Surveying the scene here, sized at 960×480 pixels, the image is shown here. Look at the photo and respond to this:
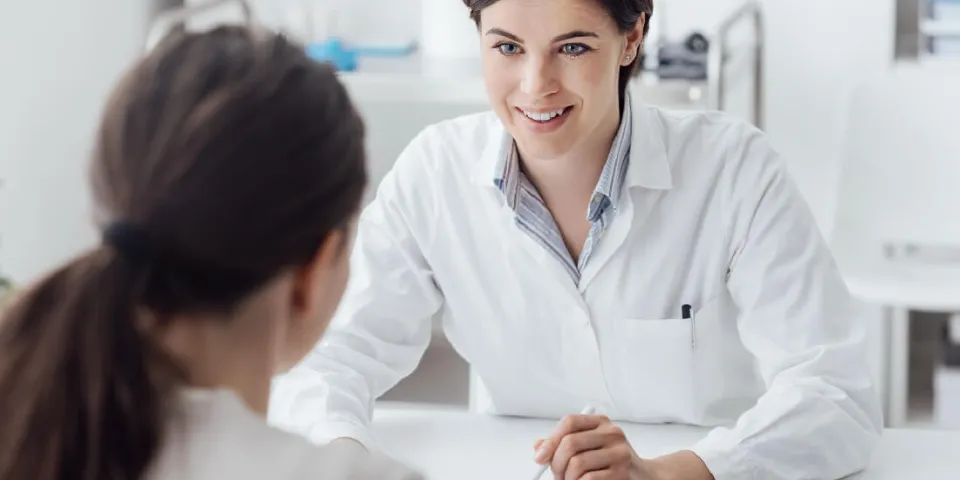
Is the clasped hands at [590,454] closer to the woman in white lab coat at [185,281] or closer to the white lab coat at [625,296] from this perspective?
the white lab coat at [625,296]

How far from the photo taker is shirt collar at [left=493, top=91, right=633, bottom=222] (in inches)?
60.1

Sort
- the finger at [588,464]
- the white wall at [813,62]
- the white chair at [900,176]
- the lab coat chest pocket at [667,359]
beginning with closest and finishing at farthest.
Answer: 1. the finger at [588,464]
2. the lab coat chest pocket at [667,359]
3. the white chair at [900,176]
4. the white wall at [813,62]

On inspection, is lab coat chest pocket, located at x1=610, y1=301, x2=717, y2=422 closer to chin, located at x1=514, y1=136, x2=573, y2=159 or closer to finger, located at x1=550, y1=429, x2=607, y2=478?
chin, located at x1=514, y1=136, x2=573, y2=159

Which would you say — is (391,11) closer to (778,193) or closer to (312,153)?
(778,193)

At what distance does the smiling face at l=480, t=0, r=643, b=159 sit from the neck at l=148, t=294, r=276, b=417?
0.73m

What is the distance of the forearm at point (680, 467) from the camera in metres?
1.23

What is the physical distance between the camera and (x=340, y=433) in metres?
1.32

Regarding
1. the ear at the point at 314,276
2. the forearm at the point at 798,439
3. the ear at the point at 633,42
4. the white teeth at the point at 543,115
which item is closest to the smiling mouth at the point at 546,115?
the white teeth at the point at 543,115

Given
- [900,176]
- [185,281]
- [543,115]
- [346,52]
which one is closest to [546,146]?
[543,115]

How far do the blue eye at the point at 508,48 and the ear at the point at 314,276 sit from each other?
0.70 metres

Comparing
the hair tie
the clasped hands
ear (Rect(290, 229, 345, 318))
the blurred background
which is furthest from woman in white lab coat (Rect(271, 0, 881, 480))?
the blurred background

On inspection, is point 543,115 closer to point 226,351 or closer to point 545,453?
point 545,453

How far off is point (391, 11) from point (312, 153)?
8.28ft

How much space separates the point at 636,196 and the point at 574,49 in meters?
0.19
